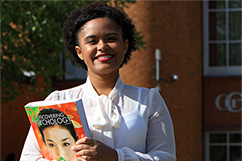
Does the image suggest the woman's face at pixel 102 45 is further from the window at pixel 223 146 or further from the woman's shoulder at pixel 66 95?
the window at pixel 223 146

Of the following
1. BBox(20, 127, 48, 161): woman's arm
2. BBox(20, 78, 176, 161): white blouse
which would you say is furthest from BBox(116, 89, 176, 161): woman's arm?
BBox(20, 127, 48, 161): woman's arm

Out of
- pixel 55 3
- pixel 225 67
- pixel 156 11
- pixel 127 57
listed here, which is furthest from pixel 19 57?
pixel 225 67

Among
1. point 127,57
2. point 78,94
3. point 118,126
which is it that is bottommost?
point 118,126

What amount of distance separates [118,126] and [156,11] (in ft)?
26.5

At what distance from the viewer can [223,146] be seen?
36.0 feet

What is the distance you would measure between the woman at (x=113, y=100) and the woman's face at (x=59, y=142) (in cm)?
11

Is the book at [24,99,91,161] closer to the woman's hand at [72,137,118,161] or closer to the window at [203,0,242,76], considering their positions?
the woman's hand at [72,137,118,161]

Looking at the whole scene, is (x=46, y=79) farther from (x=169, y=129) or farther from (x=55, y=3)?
(x=169, y=129)

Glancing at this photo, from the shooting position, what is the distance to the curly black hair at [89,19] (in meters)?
2.07

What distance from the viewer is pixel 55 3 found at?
6.48 meters

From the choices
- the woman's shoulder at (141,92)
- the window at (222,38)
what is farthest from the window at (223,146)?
the woman's shoulder at (141,92)

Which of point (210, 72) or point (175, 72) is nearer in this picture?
point (175, 72)

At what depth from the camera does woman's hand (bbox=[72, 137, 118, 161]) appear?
180 cm

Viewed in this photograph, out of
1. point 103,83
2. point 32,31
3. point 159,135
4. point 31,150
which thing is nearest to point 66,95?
point 103,83
